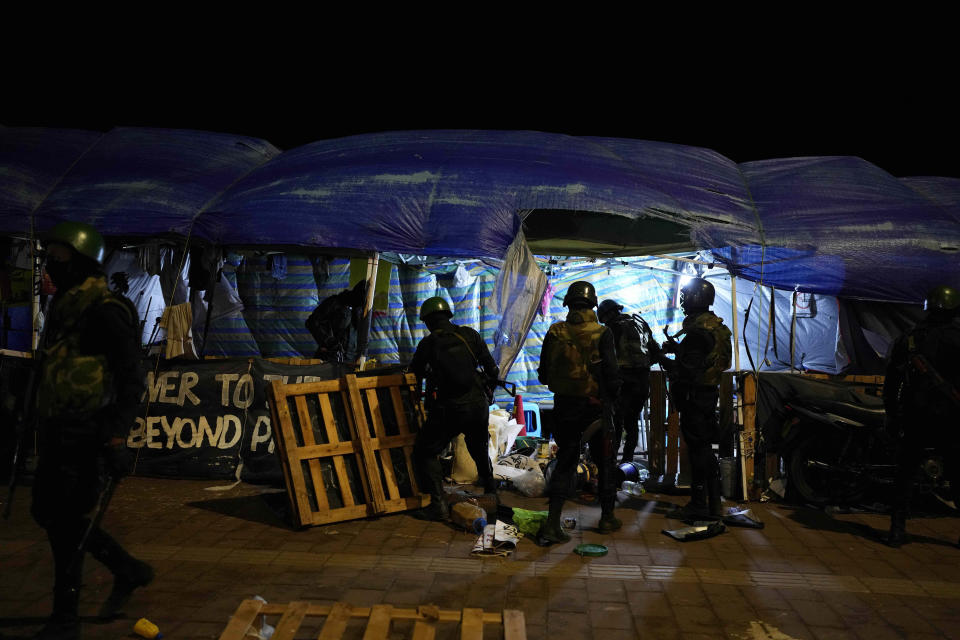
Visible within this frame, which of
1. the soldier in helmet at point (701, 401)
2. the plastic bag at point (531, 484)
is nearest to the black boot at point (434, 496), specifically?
the plastic bag at point (531, 484)

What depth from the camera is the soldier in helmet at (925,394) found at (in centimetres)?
615

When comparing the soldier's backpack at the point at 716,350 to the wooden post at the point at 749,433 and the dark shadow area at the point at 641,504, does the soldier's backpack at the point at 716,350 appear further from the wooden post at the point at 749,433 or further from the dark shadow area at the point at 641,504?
the dark shadow area at the point at 641,504

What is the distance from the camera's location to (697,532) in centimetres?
625

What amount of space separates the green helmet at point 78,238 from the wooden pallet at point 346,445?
106 inches

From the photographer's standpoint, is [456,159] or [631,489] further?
[456,159]

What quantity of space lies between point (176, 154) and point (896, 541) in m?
10.7

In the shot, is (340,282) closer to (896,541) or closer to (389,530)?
(389,530)

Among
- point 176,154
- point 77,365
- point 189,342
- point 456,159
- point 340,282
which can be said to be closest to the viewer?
point 77,365

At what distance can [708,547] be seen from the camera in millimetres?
6039

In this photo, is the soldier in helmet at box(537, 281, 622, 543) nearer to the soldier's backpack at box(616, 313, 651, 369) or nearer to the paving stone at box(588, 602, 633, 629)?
the paving stone at box(588, 602, 633, 629)

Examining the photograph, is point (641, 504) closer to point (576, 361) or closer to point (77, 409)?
point (576, 361)

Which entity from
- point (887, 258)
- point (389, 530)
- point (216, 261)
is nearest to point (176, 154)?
point (216, 261)

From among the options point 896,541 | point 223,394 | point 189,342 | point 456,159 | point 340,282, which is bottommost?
point 896,541

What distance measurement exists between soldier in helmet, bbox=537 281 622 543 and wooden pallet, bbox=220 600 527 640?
1985mm
